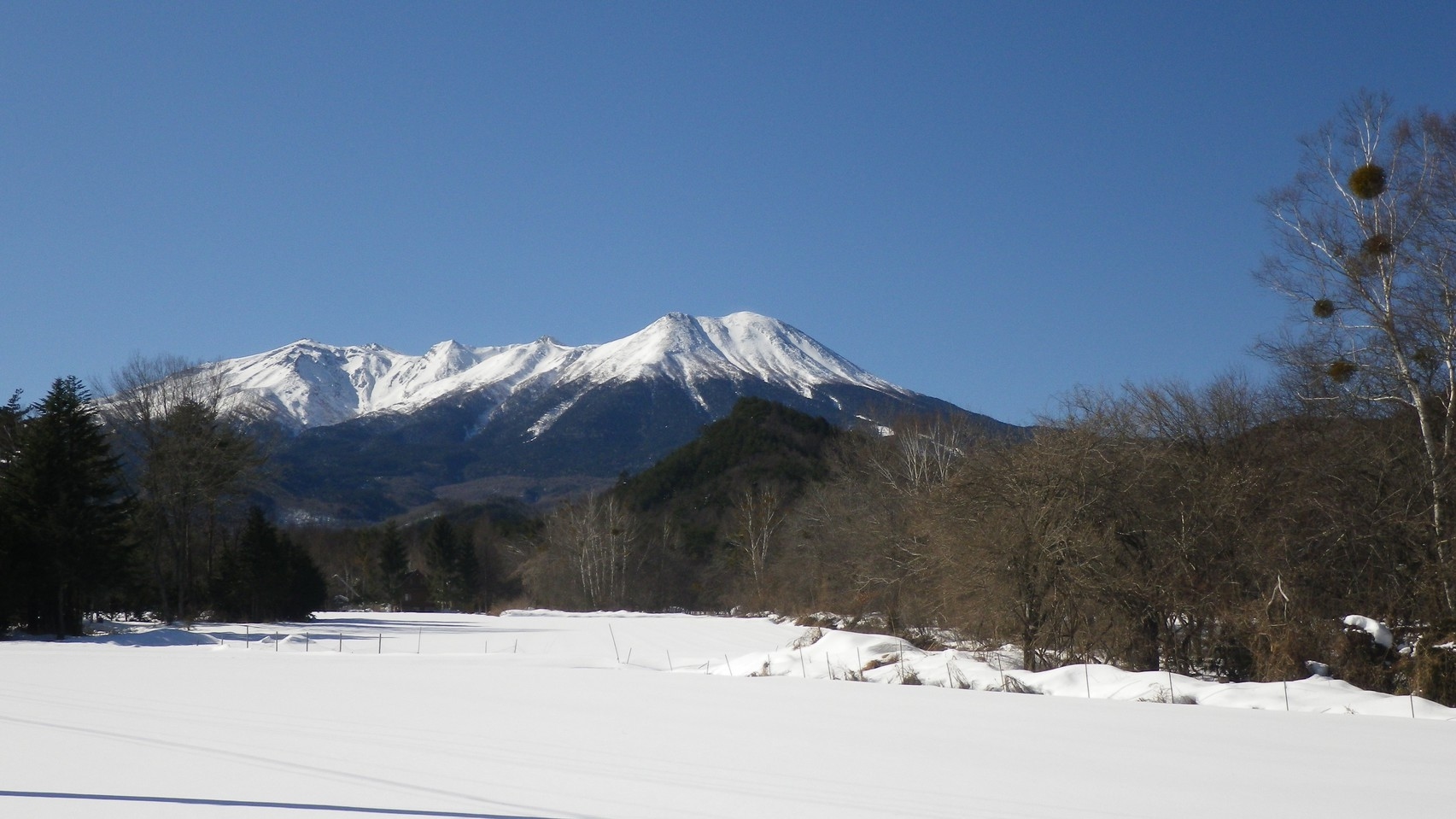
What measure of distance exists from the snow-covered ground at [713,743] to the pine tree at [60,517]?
11.6 meters

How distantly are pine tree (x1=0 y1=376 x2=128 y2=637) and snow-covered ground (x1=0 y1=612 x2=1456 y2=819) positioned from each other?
11.6m

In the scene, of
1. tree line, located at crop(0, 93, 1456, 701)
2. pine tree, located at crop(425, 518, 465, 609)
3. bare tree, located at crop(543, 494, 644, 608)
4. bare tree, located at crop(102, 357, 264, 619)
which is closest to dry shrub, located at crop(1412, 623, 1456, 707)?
tree line, located at crop(0, 93, 1456, 701)

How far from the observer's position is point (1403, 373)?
19578 mm

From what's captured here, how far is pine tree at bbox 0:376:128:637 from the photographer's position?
3136 cm

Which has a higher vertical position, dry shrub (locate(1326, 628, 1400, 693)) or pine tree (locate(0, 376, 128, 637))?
pine tree (locate(0, 376, 128, 637))

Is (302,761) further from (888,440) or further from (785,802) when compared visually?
(888,440)

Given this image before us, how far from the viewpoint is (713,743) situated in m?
11.8

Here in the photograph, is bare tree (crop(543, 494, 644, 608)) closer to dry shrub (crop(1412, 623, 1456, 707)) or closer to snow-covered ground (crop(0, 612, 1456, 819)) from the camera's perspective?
snow-covered ground (crop(0, 612, 1456, 819))

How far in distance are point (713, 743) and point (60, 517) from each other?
2815 cm

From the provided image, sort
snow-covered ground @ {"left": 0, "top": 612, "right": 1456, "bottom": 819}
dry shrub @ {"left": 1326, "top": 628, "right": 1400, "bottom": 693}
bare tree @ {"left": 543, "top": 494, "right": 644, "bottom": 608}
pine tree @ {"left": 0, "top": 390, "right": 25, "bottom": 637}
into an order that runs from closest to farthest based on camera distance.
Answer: snow-covered ground @ {"left": 0, "top": 612, "right": 1456, "bottom": 819}
dry shrub @ {"left": 1326, "top": 628, "right": 1400, "bottom": 693}
pine tree @ {"left": 0, "top": 390, "right": 25, "bottom": 637}
bare tree @ {"left": 543, "top": 494, "right": 644, "bottom": 608}

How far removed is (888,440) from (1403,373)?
31736 millimetres

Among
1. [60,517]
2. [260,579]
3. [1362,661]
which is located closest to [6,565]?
→ [60,517]

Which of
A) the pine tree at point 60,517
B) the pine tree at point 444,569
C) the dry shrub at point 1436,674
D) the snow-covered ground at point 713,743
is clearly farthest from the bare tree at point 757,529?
the dry shrub at point 1436,674

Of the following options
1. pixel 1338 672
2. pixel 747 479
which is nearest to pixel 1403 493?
pixel 1338 672
